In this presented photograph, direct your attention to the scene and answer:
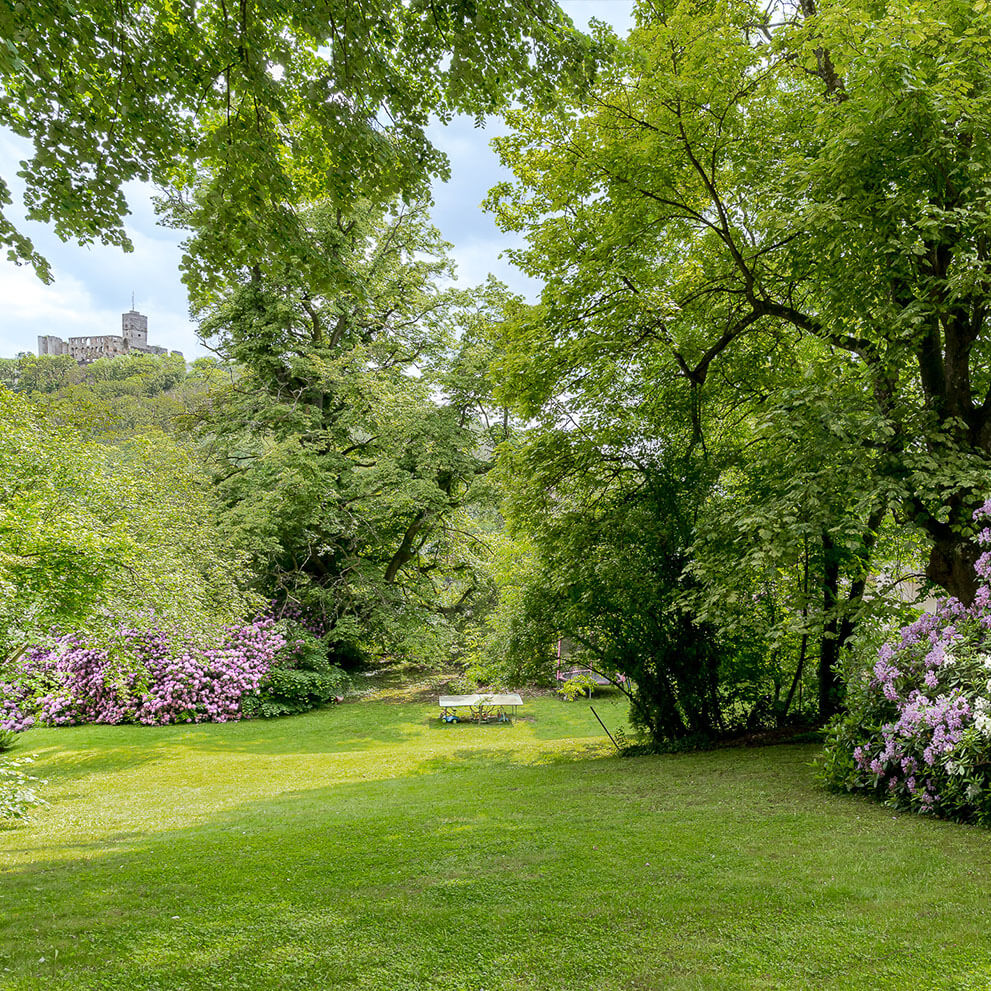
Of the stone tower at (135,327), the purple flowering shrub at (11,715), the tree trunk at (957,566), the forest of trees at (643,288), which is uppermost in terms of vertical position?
the stone tower at (135,327)

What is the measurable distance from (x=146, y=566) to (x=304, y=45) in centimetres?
819

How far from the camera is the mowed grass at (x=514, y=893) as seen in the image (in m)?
3.22

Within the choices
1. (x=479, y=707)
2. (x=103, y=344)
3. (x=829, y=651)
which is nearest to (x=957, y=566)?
(x=829, y=651)

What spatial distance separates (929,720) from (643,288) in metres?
7.25

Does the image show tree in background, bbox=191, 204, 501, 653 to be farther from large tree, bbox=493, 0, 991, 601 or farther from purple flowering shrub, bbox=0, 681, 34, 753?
large tree, bbox=493, 0, 991, 601

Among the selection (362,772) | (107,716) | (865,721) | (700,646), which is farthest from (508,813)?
(107,716)

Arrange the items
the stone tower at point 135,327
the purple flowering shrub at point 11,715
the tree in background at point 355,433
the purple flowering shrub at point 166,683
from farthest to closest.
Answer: the stone tower at point 135,327 → the tree in background at point 355,433 → the purple flowering shrub at point 166,683 → the purple flowering shrub at point 11,715

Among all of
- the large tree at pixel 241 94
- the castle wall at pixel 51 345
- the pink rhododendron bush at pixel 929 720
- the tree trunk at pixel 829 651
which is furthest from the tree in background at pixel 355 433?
the castle wall at pixel 51 345

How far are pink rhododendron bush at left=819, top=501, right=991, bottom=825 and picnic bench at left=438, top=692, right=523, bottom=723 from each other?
12.0 meters

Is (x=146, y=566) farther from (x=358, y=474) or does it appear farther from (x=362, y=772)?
(x=358, y=474)

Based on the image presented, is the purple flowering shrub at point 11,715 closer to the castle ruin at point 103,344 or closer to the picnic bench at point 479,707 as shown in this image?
the picnic bench at point 479,707

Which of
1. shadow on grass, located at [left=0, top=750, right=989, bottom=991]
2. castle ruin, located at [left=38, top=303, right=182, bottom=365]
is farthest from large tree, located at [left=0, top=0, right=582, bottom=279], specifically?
castle ruin, located at [left=38, top=303, right=182, bottom=365]

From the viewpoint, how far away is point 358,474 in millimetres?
21156

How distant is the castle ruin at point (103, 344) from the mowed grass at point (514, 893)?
342ft
